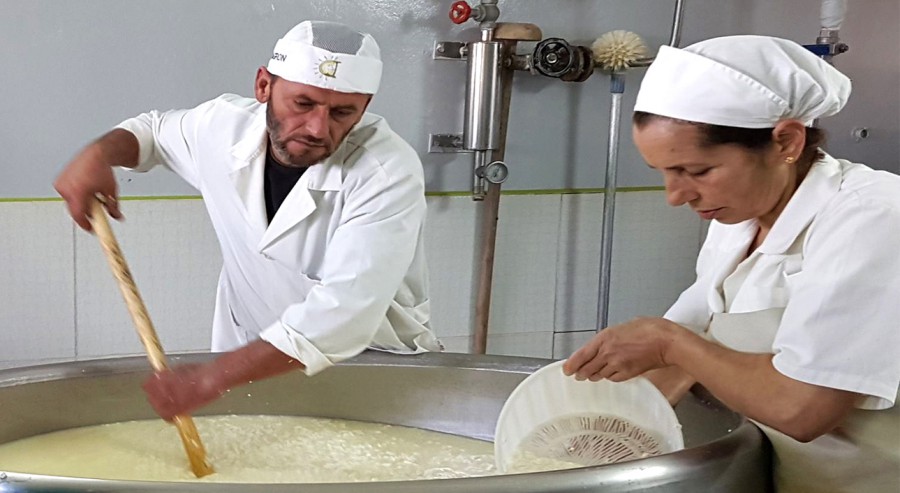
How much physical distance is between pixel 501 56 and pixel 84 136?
120cm

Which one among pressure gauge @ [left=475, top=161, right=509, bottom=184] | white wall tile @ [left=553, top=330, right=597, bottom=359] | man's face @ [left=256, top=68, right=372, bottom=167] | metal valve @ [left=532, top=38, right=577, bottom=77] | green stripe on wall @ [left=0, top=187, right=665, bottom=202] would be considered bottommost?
white wall tile @ [left=553, top=330, right=597, bottom=359]

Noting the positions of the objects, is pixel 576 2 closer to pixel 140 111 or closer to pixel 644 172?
pixel 644 172

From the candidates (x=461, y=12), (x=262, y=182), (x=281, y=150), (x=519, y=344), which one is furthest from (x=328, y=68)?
(x=519, y=344)

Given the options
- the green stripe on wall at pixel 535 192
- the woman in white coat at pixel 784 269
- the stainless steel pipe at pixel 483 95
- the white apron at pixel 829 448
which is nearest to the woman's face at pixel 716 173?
the woman in white coat at pixel 784 269

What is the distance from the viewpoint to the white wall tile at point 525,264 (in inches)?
130

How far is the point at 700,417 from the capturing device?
5.16 feet

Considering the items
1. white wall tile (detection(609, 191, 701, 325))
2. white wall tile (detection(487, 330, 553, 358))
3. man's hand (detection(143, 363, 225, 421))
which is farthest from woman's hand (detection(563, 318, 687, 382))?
white wall tile (detection(609, 191, 701, 325))

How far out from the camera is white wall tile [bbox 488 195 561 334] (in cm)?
331

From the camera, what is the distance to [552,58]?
3025 mm

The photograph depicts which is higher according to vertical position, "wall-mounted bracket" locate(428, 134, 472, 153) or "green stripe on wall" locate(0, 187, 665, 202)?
"wall-mounted bracket" locate(428, 134, 472, 153)

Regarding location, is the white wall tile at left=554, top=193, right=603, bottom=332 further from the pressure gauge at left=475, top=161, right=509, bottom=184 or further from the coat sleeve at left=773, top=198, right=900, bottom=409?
the coat sleeve at left=773, top=198, right=900, bottom=409

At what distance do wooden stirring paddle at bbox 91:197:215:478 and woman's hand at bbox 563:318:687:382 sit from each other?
1.82 ft

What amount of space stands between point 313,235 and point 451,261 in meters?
1.42

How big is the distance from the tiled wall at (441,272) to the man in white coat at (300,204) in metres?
0.78
